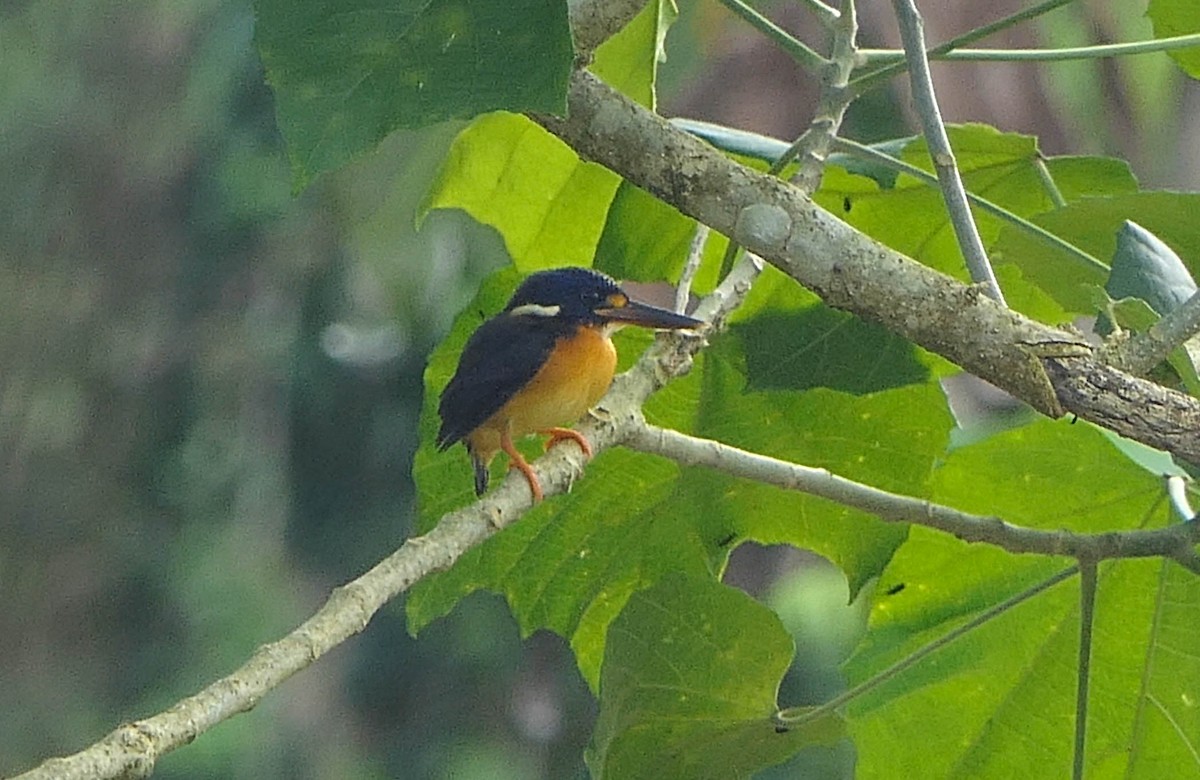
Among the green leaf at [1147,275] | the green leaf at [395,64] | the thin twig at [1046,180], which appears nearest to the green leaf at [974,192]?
the thin twig at [1046,180]

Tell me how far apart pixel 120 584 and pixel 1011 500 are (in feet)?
12.6

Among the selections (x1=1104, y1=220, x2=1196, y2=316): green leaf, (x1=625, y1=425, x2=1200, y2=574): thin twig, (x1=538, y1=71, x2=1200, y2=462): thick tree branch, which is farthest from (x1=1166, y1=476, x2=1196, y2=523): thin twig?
(x1=538, y1=71, x2=1200, y2=462): thick tree branch

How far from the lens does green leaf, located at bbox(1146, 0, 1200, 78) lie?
1.13 meters

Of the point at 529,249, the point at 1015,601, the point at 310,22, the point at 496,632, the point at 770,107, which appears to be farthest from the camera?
the point at 496,632

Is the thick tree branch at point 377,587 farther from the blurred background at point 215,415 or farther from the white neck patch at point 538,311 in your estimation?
the blurred background at point 215,415

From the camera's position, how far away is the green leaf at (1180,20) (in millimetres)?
1132

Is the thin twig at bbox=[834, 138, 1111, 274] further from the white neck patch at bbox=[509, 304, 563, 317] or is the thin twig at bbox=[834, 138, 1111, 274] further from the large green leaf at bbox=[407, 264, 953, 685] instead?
the white neck patch at bbox=[509, 304, 563, 317]

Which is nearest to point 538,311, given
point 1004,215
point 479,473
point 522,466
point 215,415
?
point 479,473

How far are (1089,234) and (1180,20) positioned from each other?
0.69ft

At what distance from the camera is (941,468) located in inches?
46.7

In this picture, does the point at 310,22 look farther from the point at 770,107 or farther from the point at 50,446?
the point at 50,446

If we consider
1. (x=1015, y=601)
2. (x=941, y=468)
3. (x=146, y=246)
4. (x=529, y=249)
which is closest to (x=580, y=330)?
(x=529, y=249)

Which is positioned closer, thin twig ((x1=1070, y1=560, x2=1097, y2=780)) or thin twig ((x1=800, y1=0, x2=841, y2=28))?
thin twig ((x1=1070, y1=560, x2=1097, y2=780))

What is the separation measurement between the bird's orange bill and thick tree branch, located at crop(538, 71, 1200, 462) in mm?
215
